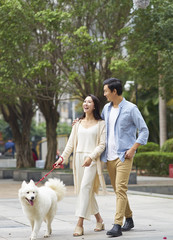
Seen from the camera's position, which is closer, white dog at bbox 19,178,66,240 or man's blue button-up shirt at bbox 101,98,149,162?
white dog at bbox 19,178,66,240

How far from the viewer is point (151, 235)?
7.41m

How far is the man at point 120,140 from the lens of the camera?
24.0 ft

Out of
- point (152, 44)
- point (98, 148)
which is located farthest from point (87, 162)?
point (152, 44)

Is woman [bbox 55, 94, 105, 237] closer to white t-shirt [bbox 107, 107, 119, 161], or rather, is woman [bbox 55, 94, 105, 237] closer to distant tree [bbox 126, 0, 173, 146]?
white t-shirt [bbox 107, 107, 119, 161]

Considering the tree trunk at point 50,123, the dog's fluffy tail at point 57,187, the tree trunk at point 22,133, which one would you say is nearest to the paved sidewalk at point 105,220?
the dog's fluffy tail at point 57,187

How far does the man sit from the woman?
142mm

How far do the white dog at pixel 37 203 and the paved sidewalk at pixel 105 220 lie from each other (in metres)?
0.32

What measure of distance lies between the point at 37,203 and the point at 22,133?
66.3 feet

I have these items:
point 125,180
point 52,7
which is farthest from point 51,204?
point 52,7

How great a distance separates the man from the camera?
7306 mm

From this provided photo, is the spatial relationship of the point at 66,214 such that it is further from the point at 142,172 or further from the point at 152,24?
the point at 142,172

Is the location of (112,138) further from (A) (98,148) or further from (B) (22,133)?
(B) (22,133)

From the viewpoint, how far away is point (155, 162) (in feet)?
87.2

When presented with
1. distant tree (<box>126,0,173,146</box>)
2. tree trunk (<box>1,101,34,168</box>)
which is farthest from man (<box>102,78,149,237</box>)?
tree trunk (<box>1,101,34,168</box>)
